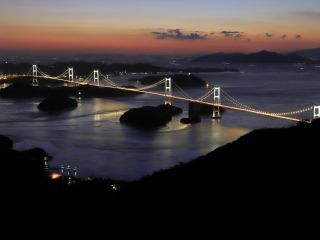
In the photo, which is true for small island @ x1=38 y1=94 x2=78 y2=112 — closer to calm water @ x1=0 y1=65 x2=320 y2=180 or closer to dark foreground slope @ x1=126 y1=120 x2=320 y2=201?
calm water @ x1=0 y1=65 x2=320 y2=180

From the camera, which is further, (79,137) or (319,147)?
(79,137)

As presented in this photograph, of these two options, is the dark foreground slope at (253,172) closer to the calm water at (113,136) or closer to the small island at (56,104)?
the calm water at (113,136)

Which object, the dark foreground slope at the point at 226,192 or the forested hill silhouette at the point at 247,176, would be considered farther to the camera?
the forested hill silhouette at the point at 247,176

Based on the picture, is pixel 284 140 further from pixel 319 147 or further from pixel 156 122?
pixel 156 122

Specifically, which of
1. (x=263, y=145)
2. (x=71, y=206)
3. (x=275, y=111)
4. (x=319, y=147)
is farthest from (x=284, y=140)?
(x=275, y=111)

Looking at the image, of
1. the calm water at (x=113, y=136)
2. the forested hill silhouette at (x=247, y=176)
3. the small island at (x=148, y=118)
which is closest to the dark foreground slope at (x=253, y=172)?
the forested hill silhouette at (x=247, y=176)

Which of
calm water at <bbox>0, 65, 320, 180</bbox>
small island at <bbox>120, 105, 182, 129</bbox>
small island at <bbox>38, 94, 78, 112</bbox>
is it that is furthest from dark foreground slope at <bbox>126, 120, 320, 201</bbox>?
small island at <bbox>38, 94, 78, 112</bbox>

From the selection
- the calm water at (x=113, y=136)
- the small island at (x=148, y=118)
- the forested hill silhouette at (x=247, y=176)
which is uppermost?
the forested hill silhouette at (x=247, y=176)

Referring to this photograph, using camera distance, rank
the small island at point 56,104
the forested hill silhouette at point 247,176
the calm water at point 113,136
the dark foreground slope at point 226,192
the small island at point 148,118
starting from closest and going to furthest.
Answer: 1. the dark foreground slope at point 226,192
2. the forested hill silhouette at point 247,176
3. the calm water at point 113,136
4. the small island at point 148,118
5. the small island at point 56,104

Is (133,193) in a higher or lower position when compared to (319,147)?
lower
